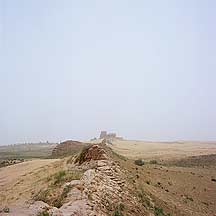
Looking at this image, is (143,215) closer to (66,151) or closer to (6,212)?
(6,212)

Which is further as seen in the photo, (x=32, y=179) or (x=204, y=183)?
(x=204, y=183)

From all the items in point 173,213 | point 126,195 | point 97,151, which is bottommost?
point 173,213

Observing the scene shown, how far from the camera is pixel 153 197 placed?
1596 centimetres

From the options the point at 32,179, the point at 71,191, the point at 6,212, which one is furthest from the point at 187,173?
the point at 6,212

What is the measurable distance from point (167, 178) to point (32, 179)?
339 inches

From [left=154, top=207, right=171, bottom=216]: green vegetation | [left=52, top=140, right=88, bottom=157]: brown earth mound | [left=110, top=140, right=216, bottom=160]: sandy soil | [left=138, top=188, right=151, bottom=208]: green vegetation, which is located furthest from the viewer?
[left=110, top=140, right=216, bottom=160]: sandy soil

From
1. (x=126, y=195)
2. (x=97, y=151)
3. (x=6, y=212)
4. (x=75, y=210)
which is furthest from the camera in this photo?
(x=97, y=151)

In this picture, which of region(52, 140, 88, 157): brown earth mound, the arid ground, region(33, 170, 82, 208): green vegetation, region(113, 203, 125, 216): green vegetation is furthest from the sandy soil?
region(113, 203, 125, 216): green vegetation

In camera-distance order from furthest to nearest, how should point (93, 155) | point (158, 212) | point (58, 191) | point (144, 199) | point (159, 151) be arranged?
point (159, 151) → point (93, 155) → point (144, 199) → point (158, 212) → point (58, 191)

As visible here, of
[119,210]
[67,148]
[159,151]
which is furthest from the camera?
[159,151]

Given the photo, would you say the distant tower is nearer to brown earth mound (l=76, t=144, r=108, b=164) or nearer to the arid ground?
the arid ground

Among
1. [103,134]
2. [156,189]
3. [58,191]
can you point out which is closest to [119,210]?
[58,191]

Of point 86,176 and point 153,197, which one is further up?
point 86,176

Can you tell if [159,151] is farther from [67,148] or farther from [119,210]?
[119,210]
